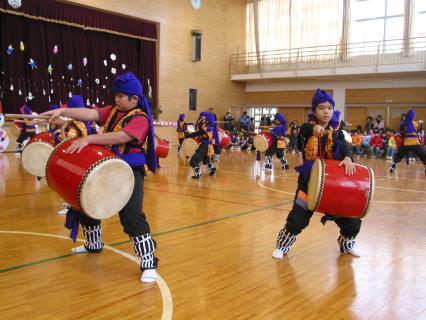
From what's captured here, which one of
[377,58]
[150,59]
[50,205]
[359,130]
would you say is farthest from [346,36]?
[50,205]

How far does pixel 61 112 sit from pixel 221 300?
5.52ft

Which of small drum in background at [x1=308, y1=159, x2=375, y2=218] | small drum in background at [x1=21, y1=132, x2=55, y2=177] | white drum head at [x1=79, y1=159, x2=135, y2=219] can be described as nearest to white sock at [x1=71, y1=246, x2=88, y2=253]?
white drum head at [x1=79, y1=159, x2=135, y2=219]

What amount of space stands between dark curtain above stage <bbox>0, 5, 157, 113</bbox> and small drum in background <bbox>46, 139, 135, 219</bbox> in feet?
36.2

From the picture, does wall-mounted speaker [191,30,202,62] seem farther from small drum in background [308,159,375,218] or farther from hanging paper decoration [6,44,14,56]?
small drum in background [308,159,375,218]

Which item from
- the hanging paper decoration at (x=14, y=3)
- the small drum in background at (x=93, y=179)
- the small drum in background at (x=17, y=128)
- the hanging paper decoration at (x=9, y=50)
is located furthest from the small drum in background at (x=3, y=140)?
the small drum in background at (x=93, y=179)

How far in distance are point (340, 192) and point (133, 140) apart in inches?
59.4

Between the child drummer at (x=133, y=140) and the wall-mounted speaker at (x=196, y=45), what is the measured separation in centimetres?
1590

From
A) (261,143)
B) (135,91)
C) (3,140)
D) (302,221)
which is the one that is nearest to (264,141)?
(261,143)

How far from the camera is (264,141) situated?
9.74 meters

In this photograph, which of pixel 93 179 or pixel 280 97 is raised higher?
pixel 280 97

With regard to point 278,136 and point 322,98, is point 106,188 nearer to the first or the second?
point 322,98

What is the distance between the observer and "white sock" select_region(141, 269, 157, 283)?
3.01 metres

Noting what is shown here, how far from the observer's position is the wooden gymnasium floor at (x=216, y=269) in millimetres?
2609

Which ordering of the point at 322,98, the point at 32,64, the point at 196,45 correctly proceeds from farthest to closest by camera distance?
the point at 196,45
the point at 32,64
the point at 322,98
